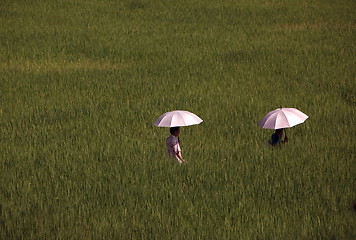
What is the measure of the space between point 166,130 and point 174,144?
2.64 meters

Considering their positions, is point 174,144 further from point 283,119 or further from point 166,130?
point 166,130

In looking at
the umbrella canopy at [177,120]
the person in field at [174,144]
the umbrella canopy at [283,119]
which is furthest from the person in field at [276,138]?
the person in field at [174,144]

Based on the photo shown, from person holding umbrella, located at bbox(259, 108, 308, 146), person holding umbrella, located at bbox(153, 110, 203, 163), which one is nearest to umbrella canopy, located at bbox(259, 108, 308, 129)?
person holding umbrella, located at bbox(259, 108, 308, 146)

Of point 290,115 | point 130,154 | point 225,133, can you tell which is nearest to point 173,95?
point 225,133

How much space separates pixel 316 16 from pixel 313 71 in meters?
8.01

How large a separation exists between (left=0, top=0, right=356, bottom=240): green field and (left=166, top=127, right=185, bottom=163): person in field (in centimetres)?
16

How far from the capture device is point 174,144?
7.29m

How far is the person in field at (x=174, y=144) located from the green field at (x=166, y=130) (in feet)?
0.51

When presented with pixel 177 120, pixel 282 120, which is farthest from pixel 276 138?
pixel 177 120

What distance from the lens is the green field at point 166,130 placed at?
6.04 meters

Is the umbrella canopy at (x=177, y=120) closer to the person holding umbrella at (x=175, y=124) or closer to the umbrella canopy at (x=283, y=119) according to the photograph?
the person holding umbrella at (x=175, y=124)

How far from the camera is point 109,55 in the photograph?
57.3 ft

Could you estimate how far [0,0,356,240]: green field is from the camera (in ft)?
19.8

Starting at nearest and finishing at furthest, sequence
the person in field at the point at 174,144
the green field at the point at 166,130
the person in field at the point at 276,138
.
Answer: the green field at the point at 166,130, the person in field at the point at 174,144, the person in field at the point at 276,138
